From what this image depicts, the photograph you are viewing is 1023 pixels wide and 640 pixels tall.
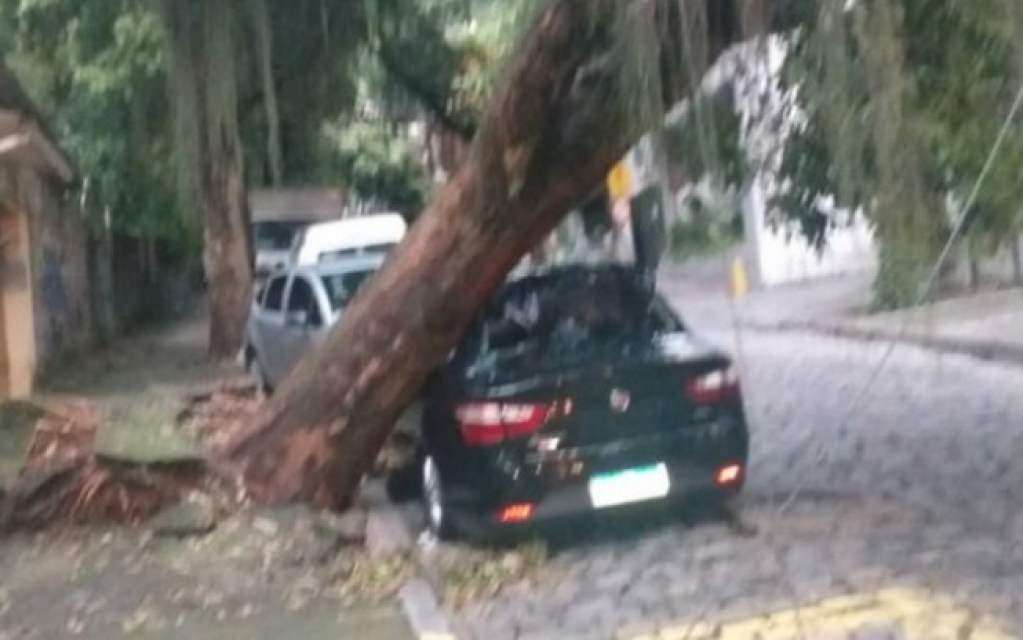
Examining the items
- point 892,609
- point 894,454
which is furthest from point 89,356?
point 892,609

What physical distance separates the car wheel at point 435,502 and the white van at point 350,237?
41.6 ft

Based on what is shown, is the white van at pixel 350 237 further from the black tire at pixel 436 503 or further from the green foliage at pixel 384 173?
the black tire at pixel 436 503

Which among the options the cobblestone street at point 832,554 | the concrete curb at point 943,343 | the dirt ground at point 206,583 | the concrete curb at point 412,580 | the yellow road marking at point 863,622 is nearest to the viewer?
the yellow road marking at point 863,622

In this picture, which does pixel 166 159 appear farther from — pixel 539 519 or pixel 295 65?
pixel 539 519

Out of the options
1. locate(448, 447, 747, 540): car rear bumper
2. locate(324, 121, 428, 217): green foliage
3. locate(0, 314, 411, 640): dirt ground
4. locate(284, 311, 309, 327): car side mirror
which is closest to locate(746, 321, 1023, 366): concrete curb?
locate(448, 447, 747, 540): car rear bumper

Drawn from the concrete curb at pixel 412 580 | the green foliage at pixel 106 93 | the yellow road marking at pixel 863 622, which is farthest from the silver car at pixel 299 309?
the yellow road marking at pixel 863 622

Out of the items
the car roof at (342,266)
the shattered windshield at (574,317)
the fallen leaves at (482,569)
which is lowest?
the fallen leaves at (482,569)

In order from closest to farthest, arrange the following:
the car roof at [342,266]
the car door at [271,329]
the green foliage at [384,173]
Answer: the car roof at [342,266]
the car door at [271,329]
the green foliage at [384,173]

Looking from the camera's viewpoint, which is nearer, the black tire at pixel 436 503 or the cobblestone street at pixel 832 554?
the cobblestone street at pixel 832 554

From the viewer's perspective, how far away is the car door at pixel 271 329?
17.3m

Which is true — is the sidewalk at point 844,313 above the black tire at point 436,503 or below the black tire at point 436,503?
below

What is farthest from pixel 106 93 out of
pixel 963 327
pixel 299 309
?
pixel 963 327

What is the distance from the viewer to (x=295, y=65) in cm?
1265

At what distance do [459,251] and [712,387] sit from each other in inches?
70.4
